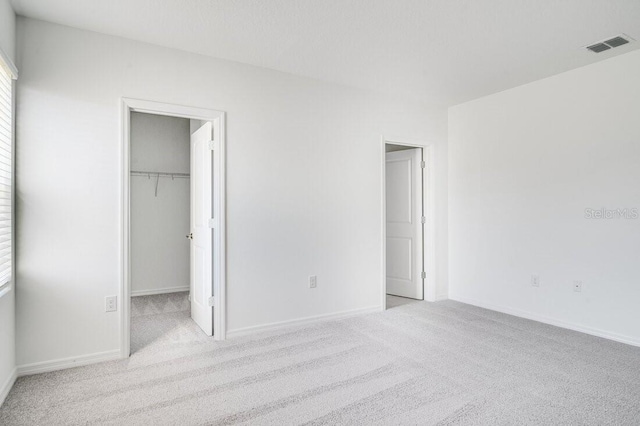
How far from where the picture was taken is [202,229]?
3580 millimetres

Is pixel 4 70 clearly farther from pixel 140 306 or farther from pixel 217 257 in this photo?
pixel 140 306

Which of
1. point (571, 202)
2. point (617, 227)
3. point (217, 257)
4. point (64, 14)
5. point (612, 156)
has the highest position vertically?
point (64, 14)

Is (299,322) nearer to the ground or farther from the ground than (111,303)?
nearer to the ground

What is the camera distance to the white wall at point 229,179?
2.65 metres

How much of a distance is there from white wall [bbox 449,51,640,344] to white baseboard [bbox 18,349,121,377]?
3.87 metres

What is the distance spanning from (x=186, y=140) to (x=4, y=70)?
3093 millimetres

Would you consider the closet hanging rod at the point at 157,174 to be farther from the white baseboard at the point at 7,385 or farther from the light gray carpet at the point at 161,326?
the white baseboard at the point at 7,385

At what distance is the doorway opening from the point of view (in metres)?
4.73

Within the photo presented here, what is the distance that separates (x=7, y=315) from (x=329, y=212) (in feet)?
8.81

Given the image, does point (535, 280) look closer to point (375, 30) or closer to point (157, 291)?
point (375, 30)

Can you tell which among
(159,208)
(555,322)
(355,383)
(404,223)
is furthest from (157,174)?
(555,322)

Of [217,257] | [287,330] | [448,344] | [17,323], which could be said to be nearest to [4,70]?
[17,323]

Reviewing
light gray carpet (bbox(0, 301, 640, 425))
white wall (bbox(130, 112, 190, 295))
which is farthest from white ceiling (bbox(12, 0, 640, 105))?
light gray carpet (bbox(0, 301, 640, 425))

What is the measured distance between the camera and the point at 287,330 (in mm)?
3547
